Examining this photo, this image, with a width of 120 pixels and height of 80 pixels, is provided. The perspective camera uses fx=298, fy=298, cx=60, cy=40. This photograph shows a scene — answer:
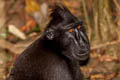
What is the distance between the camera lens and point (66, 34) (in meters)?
3.87

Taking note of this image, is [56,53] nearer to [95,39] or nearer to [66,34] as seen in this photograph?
[66,34]

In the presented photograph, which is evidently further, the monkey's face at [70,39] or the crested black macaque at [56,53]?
the monkey's face at [70,39]

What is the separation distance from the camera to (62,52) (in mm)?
3855

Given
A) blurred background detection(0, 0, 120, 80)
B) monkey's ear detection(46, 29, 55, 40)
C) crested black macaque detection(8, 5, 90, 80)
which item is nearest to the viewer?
crested black macaque detection(8, 5, 90, 80)

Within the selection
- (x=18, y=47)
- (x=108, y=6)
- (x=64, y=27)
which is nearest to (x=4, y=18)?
(x=18, y=47)

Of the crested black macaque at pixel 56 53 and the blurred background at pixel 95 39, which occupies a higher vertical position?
the crested black macaque at pixel 56 53

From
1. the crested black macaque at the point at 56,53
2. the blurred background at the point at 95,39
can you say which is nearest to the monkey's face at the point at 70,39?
the crested black macaque at the point at 56,53

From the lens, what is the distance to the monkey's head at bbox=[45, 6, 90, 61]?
3855 millimetres

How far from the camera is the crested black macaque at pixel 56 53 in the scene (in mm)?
3666

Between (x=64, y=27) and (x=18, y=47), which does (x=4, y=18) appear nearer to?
(x=18, y=47)

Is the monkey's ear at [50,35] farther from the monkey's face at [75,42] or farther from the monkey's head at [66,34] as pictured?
the monkey's face at [75,42]

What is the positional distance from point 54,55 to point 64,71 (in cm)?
24

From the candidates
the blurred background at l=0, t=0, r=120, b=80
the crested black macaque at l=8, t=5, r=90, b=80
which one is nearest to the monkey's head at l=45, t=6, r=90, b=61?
the crested black macaque at l=8, t=5, r=90, b=80

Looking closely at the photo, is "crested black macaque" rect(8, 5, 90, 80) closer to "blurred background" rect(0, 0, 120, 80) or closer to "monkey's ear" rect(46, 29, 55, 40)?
"monkey's ear" rect(46, 29, 55, 40)
